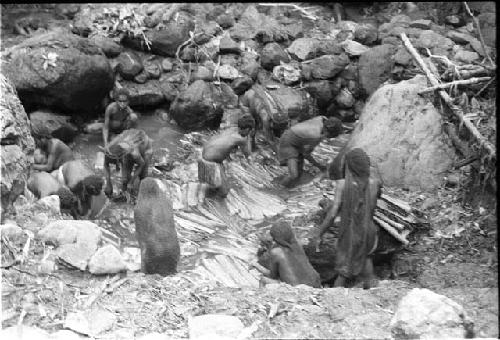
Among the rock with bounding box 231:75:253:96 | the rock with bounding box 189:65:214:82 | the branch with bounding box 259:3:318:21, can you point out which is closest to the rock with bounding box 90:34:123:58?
the rock with bounding box 189:65:214:82

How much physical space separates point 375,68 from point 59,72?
17.0 ft

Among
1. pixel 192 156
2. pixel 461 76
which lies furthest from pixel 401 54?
pixel 192 156

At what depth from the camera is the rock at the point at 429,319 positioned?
4422 mm

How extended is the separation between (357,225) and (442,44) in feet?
21.5

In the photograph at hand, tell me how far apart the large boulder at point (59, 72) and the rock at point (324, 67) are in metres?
3.28

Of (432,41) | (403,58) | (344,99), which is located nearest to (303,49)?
(344,99)

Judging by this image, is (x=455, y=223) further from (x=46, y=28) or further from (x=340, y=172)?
(x=46, y=28)

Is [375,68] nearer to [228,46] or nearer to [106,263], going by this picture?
[228,46]

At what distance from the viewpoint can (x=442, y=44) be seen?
39.4 feet

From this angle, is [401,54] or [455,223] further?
[401,54]

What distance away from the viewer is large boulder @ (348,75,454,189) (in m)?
8.75

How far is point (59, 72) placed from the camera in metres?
9.87

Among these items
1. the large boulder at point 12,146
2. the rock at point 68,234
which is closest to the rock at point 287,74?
the large boulder at point 12,146

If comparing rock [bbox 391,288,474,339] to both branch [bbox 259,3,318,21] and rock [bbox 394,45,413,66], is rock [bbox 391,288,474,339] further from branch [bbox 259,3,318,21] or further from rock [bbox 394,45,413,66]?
branch [bbox 259,3,318,21]
